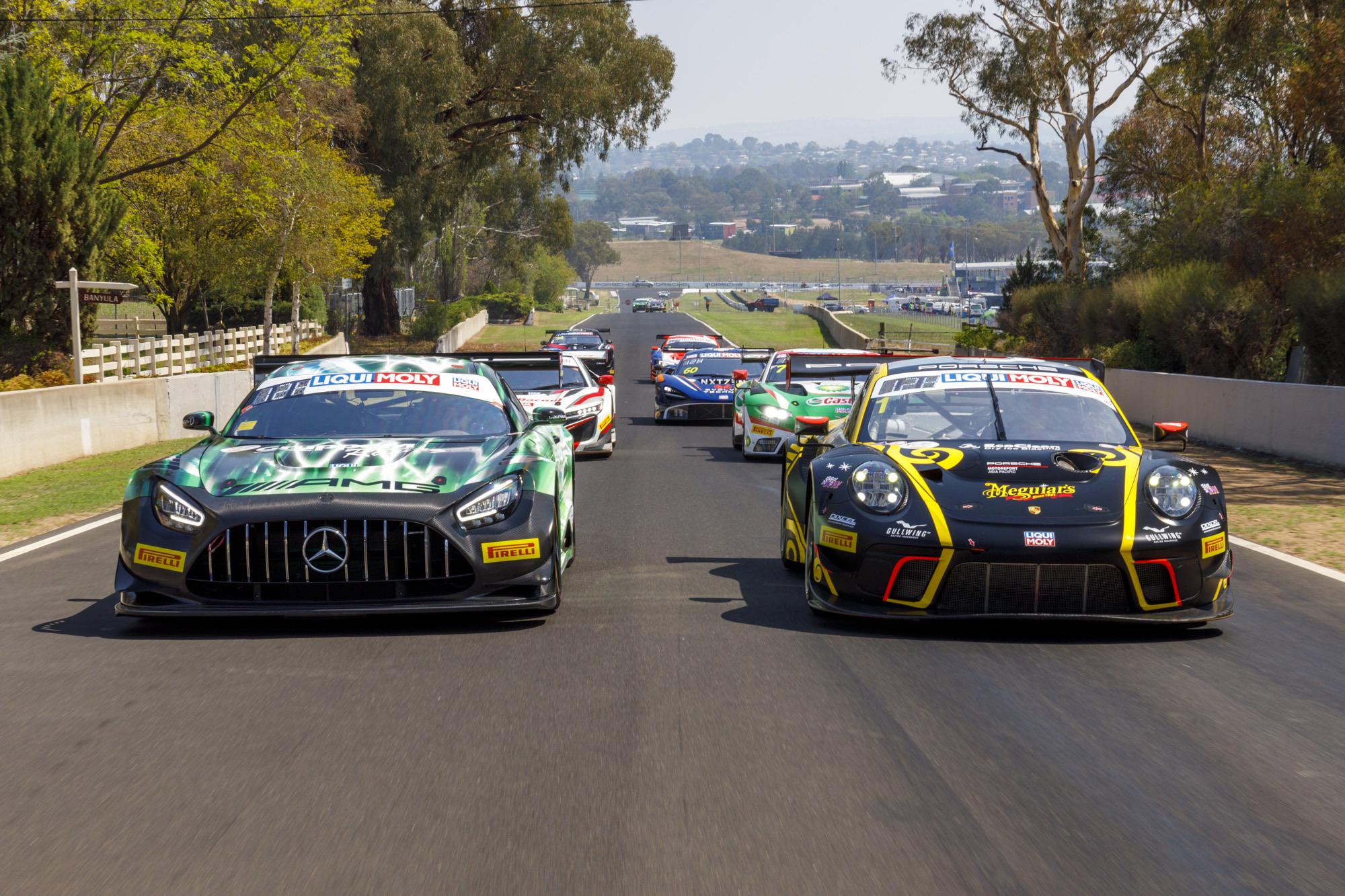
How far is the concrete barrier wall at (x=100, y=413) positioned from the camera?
60.7 feet

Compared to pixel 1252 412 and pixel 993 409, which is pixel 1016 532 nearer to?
pixel 993 409

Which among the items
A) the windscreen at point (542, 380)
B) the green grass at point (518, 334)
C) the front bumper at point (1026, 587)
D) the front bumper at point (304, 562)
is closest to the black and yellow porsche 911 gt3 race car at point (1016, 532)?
the front bumper at point (1026, 587)

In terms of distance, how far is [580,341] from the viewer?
40250mm

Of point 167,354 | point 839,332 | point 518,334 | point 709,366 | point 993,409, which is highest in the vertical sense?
point 993,409

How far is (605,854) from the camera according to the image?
4203 mm

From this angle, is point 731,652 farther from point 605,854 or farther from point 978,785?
point 605,854

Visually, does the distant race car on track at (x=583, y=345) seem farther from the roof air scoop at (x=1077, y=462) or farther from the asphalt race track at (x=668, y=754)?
the asphalt race track at (x=668, y=754)

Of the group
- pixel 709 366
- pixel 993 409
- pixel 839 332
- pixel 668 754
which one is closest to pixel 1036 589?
pixel 993 409

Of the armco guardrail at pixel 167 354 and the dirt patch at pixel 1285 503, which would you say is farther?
the armco guardrail at pixel 167 354

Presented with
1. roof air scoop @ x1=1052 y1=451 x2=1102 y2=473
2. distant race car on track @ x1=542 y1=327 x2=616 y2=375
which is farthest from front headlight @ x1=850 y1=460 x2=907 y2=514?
distant race car on track @ x1=542 y1=327 x2=616 y2=375

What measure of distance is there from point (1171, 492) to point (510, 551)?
3.23 m

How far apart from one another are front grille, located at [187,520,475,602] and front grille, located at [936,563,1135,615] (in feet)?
7.73

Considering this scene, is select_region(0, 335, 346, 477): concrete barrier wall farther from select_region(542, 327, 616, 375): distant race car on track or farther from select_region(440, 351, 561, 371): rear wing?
select_region(542, 327, 616, 375): distant race car on track

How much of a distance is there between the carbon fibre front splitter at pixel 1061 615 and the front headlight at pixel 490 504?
1.63 metres
